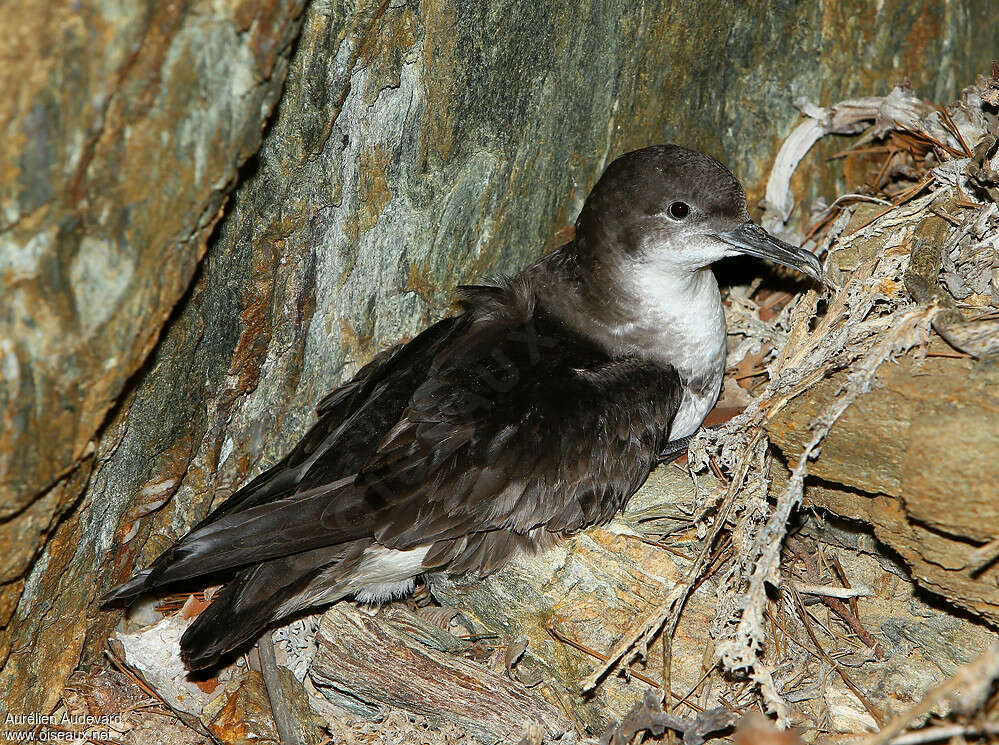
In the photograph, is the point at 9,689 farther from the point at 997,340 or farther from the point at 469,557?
the point at 997,340

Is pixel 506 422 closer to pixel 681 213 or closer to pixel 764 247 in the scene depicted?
pixel 681 213

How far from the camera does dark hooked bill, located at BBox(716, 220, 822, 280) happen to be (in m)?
3.59

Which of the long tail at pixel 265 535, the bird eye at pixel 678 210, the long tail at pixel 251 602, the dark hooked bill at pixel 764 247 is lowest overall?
the long tail at pixel 251 602

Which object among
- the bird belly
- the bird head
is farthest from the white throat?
the bird head

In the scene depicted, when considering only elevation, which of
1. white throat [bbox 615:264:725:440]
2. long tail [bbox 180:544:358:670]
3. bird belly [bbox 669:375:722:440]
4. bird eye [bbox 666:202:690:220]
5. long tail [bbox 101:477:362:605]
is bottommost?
long tail [bbox 180:544:358:670]

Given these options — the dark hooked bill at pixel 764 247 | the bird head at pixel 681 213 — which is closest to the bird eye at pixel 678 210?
the bird head at pixel 681 213

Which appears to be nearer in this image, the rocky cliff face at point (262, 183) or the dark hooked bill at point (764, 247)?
the rocky cliff face at point (262, 183)

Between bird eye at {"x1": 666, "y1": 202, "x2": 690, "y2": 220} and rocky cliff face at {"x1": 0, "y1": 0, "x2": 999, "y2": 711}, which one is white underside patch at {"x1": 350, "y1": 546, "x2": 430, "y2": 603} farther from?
bird eye at {"x1": 666, "y1": 202, "x2": 690, "y2": 220}

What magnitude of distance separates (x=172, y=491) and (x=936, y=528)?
253 centimetres

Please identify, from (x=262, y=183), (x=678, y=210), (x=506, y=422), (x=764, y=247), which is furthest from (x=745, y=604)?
(x=262, y=183)

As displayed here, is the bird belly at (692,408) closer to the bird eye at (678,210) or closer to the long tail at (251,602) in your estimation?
the bird eye at (678,210)

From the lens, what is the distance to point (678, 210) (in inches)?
141

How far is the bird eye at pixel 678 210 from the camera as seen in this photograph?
3.57 metres

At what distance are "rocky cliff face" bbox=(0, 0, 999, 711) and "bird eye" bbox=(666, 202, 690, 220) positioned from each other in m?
0.58
